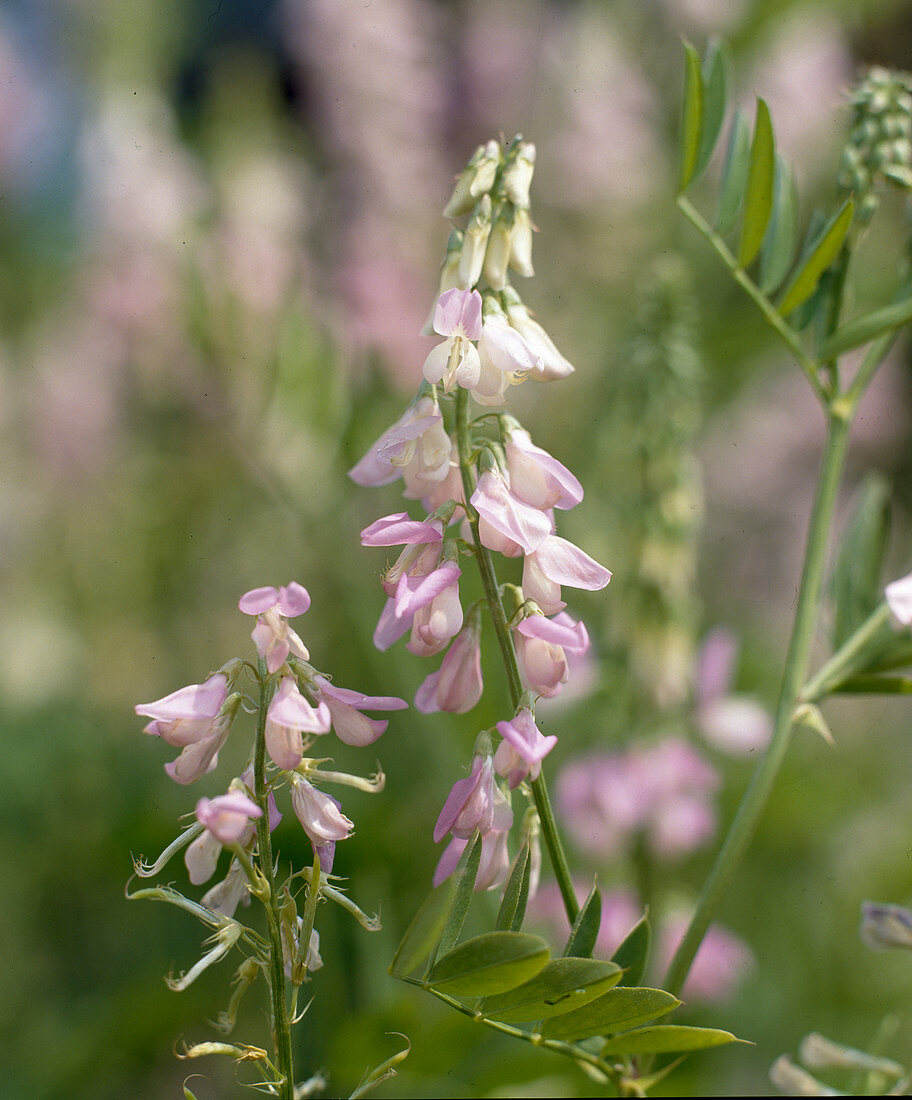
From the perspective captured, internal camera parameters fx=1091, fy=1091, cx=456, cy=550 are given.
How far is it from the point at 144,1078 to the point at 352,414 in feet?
2.59

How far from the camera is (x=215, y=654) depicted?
1521 millimetres

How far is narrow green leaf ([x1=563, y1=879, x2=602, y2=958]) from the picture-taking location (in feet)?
1.58

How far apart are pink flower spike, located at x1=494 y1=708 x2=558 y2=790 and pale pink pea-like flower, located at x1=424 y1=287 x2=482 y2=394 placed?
14 cm

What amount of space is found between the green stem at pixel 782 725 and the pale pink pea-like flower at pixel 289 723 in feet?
0.88

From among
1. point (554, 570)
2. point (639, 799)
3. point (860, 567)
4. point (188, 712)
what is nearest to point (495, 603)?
point (554, 570)

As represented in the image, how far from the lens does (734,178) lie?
2.23 feet

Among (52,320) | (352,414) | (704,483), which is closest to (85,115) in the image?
(52,320)

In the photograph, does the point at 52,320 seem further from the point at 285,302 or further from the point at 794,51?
the point at 794,51

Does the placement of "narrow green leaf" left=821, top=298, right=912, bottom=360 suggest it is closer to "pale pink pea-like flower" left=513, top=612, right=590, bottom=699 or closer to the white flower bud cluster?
the white flower bud cluster

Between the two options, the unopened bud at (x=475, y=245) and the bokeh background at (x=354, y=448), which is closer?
the unopened bud at (x=475, y=245)

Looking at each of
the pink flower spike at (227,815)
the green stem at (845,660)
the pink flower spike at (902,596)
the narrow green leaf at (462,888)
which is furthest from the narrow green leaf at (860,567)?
the pink flower spike at (227,815)

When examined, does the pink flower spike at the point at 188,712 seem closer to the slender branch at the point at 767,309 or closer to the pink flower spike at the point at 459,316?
the pink flower spike at the point at 459,316

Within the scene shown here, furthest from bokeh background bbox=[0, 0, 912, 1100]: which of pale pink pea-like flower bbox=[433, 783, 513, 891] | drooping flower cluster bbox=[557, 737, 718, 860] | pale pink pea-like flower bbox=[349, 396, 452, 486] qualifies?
pale pink pea-like flower bbox=[349, 396, 452, 486]

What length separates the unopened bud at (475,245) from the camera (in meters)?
0.50
